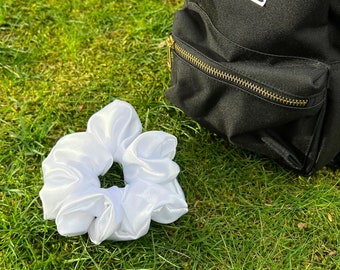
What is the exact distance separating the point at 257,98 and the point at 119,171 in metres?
0.50

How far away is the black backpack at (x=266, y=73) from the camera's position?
61.8 inches

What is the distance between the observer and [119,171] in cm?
186

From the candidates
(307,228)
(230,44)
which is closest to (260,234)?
(307,228)

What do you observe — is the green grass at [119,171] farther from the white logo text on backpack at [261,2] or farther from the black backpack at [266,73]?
the white logo text on backpack at [261,2]

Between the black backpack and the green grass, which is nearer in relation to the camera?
the black backpack

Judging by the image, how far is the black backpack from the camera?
1570 mm

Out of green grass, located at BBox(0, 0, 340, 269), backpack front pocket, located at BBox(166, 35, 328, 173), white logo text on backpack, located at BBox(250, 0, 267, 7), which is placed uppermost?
white logo text on backpack, located at BBox(250, 0, 267, 7)

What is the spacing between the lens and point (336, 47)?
1.63 meters

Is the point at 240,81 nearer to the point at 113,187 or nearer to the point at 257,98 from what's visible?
the point at 257,98

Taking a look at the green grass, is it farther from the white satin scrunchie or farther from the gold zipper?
the gold zipper

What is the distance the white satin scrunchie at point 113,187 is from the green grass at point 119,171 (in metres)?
0.08

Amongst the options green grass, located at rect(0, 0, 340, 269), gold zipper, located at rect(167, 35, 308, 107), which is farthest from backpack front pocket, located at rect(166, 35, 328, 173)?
green grass, located at rect(0, 0, 340, 269)

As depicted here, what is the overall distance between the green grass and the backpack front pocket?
0.37ft

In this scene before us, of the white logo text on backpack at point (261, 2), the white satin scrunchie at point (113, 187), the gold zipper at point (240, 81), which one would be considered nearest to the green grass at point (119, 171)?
the white satin scrunchie at point (113, 187)
